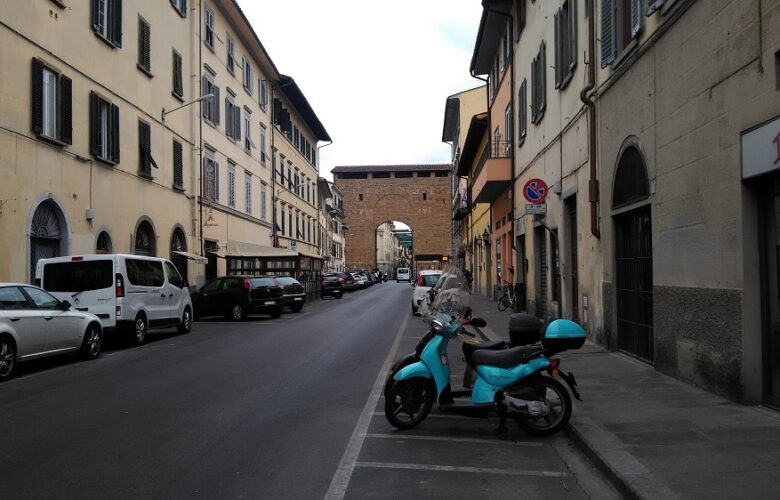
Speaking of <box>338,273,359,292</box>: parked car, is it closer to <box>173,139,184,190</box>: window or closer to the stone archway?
<box>173,139,184,190</box>: window

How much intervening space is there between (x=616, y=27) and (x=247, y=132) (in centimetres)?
2660

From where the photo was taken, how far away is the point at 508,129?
2348 centimetres

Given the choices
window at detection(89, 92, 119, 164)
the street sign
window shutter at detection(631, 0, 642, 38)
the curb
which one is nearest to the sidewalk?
the curb

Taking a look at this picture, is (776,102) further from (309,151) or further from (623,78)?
(309,151)

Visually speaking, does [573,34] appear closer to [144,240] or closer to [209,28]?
[144,240]

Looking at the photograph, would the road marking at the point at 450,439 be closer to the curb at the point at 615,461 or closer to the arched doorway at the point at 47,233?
the curb at the point at 615,461

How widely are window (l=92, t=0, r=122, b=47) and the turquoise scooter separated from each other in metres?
15.9

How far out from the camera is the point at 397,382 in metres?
6.37

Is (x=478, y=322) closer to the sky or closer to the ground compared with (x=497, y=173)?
closer to the ground

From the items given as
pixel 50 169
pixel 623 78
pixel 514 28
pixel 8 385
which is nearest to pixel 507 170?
pixel 514 28

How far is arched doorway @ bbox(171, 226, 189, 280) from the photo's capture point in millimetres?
24219

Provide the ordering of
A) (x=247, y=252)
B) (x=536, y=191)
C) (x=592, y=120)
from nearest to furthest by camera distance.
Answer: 1. (x=592, y=120)
2. (x=536, y=191)
3. (x=247, y=252)

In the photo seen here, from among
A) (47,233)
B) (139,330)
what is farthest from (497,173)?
(47,233)

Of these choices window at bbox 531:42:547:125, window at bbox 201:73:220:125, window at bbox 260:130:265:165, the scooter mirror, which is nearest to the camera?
the scooter mirror
